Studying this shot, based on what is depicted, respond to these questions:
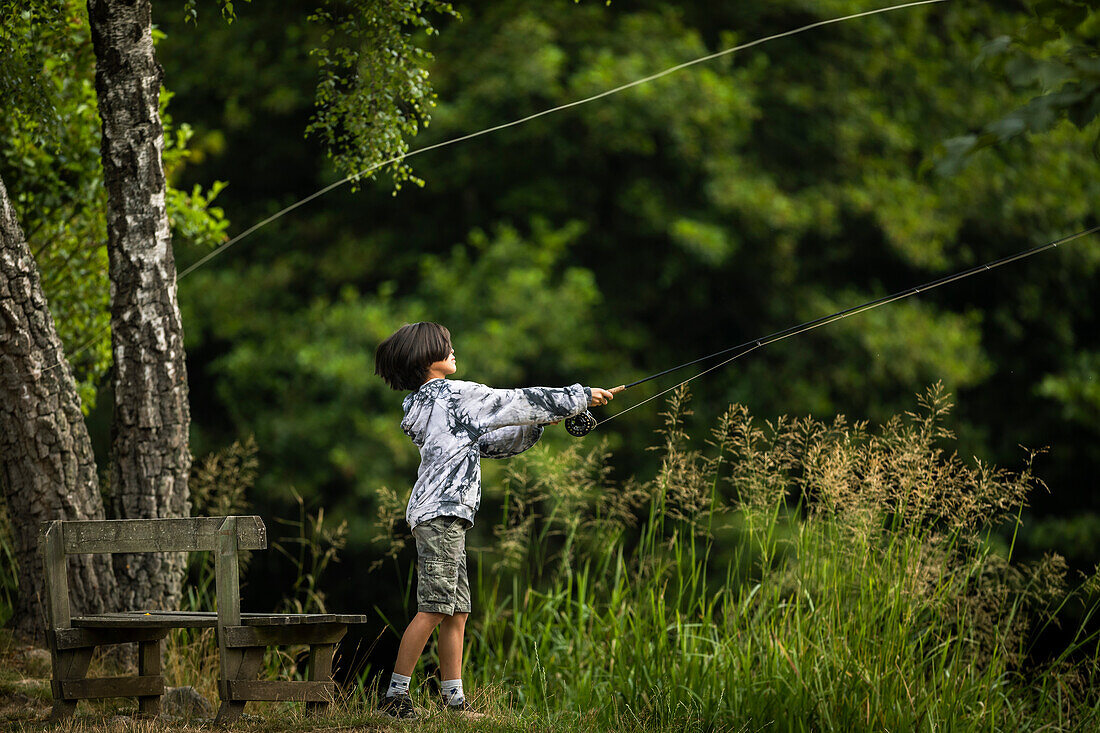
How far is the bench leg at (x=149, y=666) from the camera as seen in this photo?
3.70 meters

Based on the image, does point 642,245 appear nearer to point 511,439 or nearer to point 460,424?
point 511,439

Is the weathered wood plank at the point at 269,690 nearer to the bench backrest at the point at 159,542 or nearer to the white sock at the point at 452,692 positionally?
the bench backrest at the point at 159,542

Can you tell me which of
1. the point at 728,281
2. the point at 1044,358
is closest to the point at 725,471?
the point at 728,281

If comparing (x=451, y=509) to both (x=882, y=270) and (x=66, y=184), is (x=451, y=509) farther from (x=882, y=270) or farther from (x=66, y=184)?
(x=882, y=270)

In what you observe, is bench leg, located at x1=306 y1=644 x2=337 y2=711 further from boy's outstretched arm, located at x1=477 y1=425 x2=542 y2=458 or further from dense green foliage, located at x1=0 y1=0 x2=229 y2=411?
dense green foliage, located at x1=0 y1=0 x2=229 y2=411

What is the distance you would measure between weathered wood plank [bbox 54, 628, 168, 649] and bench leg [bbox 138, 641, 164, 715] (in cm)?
4

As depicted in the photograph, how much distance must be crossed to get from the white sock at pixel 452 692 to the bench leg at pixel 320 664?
1.33 feet

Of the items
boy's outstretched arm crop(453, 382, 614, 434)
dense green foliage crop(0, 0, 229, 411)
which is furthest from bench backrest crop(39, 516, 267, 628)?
dense green foliage crop(0, 0, 229, 411)

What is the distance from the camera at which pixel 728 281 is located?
955 cm

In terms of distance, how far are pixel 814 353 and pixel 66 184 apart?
5884mm

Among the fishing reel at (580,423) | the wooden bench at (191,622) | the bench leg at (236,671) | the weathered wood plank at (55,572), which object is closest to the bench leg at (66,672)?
the wooden bench at (191,622)

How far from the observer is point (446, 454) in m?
3.47

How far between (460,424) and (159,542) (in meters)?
1.06

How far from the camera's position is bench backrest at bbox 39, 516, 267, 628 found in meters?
3.38
